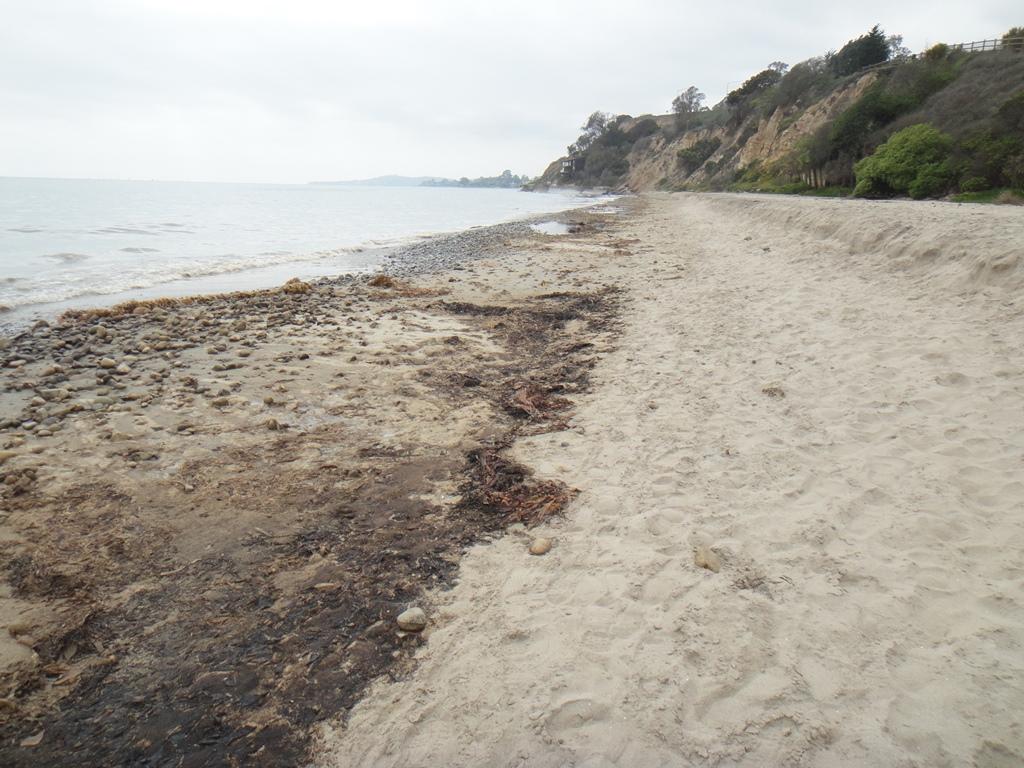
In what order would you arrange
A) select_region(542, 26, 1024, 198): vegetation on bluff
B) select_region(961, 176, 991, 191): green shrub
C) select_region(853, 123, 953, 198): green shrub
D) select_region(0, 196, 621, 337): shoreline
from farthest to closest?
select_region(853, 123, 953, 198): green shrub, select_region(542, 26, 1024, 198): vegetation on bluff, select_region(961, 176, 991, 191): green shrub, select_region(0, 196, 621, 337): shoreline

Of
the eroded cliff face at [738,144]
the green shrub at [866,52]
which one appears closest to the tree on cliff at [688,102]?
the eroded cliff face at [738,144]

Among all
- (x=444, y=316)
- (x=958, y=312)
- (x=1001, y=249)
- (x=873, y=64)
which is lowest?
(x=444, y=316)

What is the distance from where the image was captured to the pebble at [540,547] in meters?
3.40

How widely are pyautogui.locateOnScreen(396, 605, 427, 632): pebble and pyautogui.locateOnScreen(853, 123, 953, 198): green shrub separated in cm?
2488

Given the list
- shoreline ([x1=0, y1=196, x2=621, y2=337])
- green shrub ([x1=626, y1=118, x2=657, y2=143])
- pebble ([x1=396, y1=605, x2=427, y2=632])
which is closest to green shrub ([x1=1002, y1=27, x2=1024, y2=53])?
shoreline ([x1=0, y1=196, x2=621, y2=337])

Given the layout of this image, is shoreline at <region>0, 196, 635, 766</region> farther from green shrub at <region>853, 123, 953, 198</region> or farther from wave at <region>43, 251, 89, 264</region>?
green shrub at <region>853, 123, 953, 198</region>

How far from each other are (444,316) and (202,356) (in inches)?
160

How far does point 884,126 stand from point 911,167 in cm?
949

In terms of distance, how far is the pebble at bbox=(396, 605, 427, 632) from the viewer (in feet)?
9.26

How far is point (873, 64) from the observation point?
45.9 meters

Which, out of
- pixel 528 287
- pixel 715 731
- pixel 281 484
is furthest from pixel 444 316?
pixel 715 731

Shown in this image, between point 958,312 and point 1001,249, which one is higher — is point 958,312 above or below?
below

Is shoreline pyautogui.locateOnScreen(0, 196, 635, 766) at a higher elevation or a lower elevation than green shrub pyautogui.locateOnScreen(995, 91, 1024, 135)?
lower

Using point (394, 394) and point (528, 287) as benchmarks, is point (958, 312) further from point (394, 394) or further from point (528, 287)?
point (528, 287)
